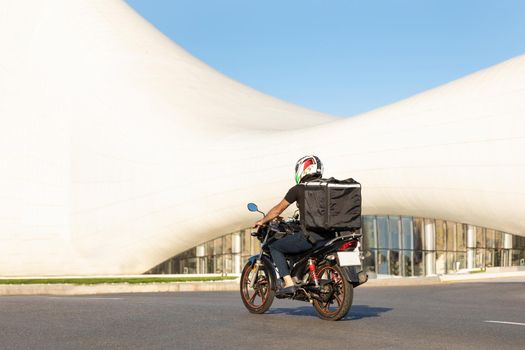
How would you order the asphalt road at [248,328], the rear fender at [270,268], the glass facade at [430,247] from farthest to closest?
the glass facade at [430,247], the rear fender at [270,268], the asphalt road at [248,328]

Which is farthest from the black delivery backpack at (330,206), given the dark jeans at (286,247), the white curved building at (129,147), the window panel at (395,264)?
the window panel at (395,264)

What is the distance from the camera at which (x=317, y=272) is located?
29.6ft

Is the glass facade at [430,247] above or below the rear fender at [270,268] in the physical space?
below

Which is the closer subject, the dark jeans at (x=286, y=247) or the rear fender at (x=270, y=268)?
the dark jeans at (x=286, y=247)

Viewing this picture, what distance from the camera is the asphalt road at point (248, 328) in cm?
700

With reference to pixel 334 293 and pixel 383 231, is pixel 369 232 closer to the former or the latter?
pixel 383 231

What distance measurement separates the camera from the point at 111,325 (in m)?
8.63

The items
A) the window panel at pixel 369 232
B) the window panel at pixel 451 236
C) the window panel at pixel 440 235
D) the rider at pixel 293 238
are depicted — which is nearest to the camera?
the rider at pixel 293 238

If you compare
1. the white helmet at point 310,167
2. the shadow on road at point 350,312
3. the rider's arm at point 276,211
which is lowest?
the shadow on road at point 350,312

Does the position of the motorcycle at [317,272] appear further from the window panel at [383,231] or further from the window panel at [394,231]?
the window panel at [383,231]

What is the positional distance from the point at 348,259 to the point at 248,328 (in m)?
1.25

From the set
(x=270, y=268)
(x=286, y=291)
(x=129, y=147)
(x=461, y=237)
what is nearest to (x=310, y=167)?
(x=270, y=268)

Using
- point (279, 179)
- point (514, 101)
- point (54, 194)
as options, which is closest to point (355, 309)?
point (514, 101)

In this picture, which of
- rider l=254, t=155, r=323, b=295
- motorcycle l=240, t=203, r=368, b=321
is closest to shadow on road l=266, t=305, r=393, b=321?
motorcycle l=240, t=203, r=368, b=321
